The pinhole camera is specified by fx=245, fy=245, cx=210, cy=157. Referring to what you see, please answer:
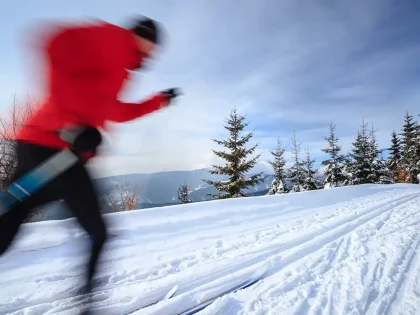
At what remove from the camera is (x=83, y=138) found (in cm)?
129

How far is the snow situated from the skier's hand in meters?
0.88

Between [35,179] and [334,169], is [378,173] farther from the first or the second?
[35,179]

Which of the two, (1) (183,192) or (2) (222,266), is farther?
(1) (183,192)

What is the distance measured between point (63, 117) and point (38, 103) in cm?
15

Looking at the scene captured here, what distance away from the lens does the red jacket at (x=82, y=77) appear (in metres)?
1.09

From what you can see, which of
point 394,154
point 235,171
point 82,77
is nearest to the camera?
point 82,77

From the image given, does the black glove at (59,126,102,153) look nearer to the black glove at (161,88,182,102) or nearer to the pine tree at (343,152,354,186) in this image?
the black glove at (161,88,182,102)

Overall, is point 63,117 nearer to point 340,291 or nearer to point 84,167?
point 84,167

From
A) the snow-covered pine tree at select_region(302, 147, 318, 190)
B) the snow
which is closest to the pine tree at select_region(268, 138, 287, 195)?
the snow-covered pine tree at select_region(302, 147, 318, 190)

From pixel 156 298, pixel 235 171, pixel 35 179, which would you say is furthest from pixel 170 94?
pixel 235 171

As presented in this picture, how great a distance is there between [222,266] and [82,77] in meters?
2.43

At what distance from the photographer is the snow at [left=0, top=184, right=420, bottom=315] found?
2035mm

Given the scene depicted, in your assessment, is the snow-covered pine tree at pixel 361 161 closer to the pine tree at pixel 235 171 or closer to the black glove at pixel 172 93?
the pine tree at pixel 235 171

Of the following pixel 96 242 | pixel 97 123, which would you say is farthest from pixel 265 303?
pixel 97 123
